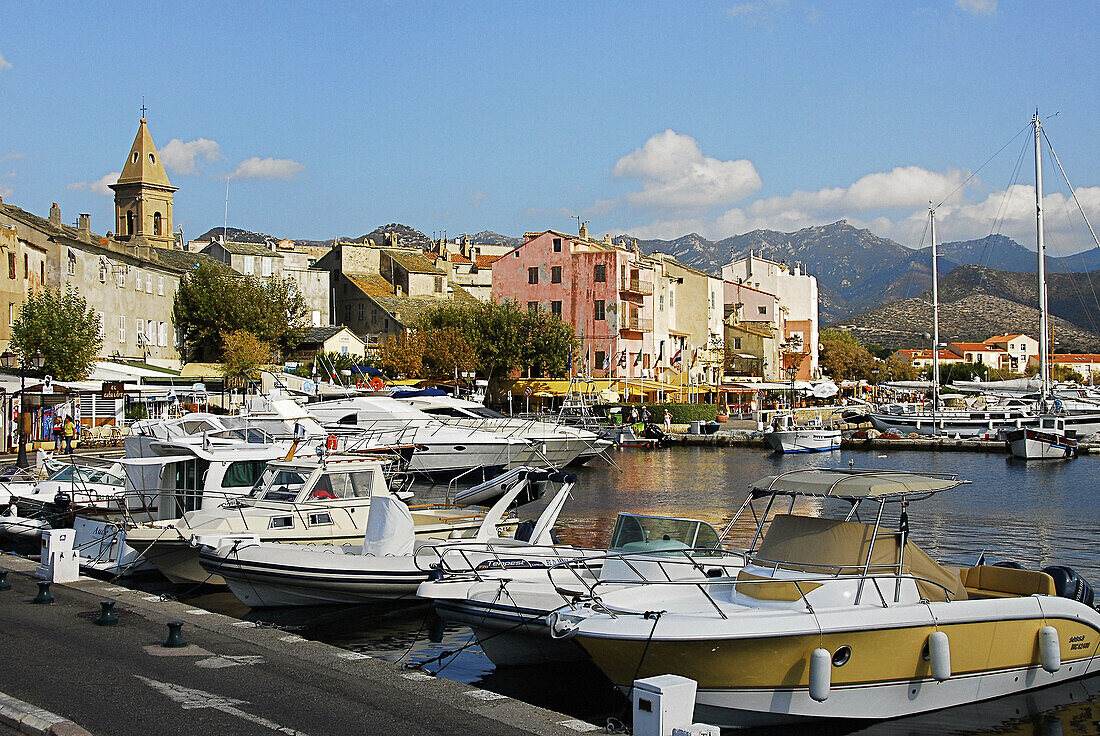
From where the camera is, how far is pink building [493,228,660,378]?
78.6 metres

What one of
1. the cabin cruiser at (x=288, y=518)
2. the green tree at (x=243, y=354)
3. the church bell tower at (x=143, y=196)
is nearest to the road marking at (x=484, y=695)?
the cabin cruiser at (x=288, y=518)

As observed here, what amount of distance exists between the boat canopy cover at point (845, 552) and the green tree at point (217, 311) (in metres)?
55.6

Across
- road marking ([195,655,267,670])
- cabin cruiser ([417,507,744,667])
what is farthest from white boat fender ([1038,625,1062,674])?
road marking ([195,655,267,670])

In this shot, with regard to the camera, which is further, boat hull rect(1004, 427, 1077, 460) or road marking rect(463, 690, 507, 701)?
boat hull rect(1004, 427, 1077, 460)

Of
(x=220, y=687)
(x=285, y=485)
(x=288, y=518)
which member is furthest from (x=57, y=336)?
(x=220, y=687)

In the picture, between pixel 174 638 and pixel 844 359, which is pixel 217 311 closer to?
pixel 174 638

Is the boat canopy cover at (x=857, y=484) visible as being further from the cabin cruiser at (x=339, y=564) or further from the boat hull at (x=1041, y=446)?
the boat hull at (x=1041, y=446)

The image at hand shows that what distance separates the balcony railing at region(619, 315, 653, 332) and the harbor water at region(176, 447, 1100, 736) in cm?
1493

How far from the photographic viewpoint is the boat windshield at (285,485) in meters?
22.3

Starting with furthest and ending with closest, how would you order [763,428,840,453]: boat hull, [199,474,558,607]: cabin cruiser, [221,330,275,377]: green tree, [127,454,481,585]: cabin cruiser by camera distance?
[763,428,840,453]: boat hull, [221,330,275,377]: green tree, [127,454,481,585]: cabin cruiser, [199,474,558,607]: cabin cruiser

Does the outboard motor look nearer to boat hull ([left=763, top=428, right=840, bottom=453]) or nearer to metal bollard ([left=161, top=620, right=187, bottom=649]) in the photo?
metal bollard ([left=161, top=620, right=187, bottom=649])

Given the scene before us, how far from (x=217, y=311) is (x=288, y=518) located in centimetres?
4726

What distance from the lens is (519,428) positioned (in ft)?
154

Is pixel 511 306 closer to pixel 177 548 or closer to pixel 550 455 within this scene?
pixel 550 455
